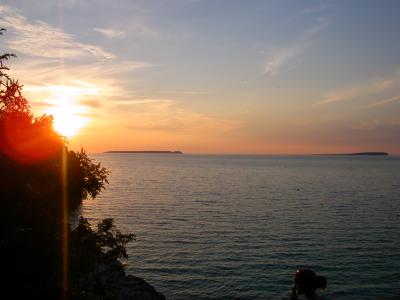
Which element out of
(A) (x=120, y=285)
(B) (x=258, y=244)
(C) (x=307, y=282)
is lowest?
(B) (x=258, y=244)

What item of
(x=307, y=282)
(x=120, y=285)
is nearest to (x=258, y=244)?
(x=120, y=285)

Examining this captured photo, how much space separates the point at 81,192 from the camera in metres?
55.7

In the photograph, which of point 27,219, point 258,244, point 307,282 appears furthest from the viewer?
point 258,244

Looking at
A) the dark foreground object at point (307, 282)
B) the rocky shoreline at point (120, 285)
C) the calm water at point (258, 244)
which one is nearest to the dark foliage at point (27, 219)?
the rocky shoreline at point (120, 285)

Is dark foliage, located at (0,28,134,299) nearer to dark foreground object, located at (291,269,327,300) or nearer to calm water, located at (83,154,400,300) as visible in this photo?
dark foreground object, located at (291,269,327,300)

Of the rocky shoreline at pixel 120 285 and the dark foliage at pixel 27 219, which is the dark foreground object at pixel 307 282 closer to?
the rocky shoreline at pixel 120 285

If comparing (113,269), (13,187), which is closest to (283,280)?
(113,269)

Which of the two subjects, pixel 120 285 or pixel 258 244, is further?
pixel 258 244

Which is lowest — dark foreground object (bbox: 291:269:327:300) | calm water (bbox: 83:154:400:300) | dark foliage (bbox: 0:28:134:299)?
calm water (bbox: 83:154:400:300)

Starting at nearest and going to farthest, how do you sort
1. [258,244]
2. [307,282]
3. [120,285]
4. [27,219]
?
[27,219] < [307,282] < [120,285] < [258,244]

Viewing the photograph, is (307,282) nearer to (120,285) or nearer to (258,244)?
(120,285)

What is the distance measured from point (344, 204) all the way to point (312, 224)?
2364cm

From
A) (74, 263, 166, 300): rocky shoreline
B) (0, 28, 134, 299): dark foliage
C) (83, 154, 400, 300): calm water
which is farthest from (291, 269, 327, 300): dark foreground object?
(0, 28, 134, 299): dark foliage

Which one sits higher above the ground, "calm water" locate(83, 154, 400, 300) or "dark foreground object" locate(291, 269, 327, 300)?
"dark foreground object" locate(291, 269, 327, 300)
